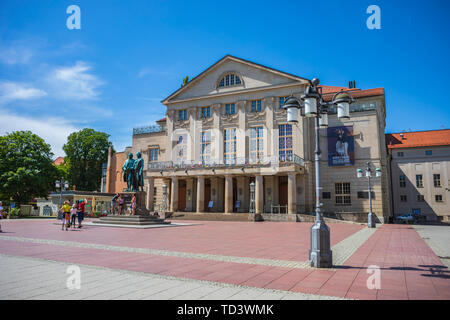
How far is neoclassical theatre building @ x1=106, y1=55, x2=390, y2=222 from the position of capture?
115 feet

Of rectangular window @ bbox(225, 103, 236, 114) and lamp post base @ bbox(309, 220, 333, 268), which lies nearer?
lamp post base @ bbox(309, 220, 333, 268)

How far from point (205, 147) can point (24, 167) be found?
75.7 ft

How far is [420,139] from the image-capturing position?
52344mm

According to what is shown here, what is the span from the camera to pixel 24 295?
199 inches

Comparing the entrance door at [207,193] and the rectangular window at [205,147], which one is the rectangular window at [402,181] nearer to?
the entrance door at [207,193]

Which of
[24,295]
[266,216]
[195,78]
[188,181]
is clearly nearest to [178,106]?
[195,78]

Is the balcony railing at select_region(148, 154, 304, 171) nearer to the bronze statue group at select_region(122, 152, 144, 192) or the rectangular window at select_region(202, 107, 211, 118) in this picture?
the rectangular window at select_region(202, 107, 211, 118)

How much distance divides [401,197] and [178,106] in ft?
123

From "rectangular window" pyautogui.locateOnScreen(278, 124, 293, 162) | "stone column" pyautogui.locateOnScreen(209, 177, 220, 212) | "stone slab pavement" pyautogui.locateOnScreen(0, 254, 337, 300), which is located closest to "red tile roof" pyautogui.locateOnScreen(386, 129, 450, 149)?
"rectangular window" pyautogui.locateOnScreen(278, 124, 293, 162)

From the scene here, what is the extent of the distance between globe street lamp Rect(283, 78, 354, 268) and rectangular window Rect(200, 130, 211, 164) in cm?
3206

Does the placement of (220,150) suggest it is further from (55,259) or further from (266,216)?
(55,259)

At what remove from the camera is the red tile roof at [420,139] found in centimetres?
5021

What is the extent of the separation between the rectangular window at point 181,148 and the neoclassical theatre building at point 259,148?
1 cm

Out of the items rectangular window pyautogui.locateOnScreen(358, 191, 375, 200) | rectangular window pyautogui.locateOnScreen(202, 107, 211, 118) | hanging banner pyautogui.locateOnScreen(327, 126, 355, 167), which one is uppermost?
rectangular window pyautogui.locateOnScreen(202, 107, 211, 118)
